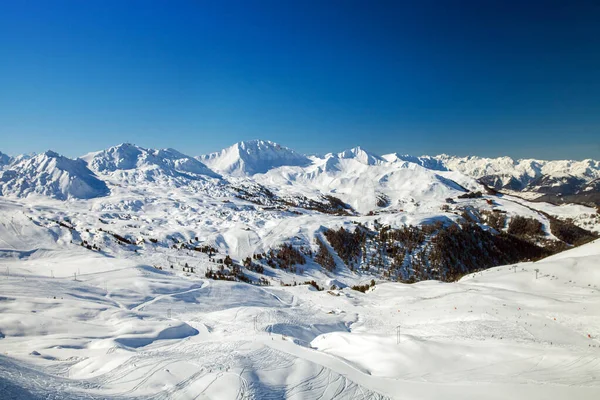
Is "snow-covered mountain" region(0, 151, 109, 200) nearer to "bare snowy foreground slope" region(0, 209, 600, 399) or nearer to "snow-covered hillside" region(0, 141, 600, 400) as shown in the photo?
"snow-covered hillside" region(0, 141, 600, 400)

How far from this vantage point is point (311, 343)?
2417cm

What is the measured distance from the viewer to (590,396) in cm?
1270

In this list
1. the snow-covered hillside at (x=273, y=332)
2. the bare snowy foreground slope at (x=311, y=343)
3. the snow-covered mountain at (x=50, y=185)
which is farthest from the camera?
the snow-covered mountain at (x=50, y=185)

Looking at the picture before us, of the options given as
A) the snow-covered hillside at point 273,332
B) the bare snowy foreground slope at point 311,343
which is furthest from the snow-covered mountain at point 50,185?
the bare snowy foreground slope at point 311,343

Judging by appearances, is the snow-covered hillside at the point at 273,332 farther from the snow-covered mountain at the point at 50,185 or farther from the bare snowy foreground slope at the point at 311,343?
the snow-covered mountain at the point at 50,185

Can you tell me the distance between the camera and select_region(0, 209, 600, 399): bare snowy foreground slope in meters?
14.1

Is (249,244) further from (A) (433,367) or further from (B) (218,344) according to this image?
(A) (433,367)

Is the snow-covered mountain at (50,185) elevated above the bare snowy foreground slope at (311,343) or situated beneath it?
elevated above

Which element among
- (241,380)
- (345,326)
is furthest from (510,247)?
(241,380)

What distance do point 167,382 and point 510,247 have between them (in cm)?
12877

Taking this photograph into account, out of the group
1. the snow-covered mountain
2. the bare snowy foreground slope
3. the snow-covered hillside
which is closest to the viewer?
the bare snowy foreground slope

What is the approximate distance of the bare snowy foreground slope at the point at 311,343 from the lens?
14078mm

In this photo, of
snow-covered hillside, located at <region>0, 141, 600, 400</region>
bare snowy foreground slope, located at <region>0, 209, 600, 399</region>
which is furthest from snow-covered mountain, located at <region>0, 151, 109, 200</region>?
bare snowy foreground slope, located at <region>0, 209, 600, 399</region>

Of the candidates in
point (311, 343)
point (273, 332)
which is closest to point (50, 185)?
point (273, 332)
